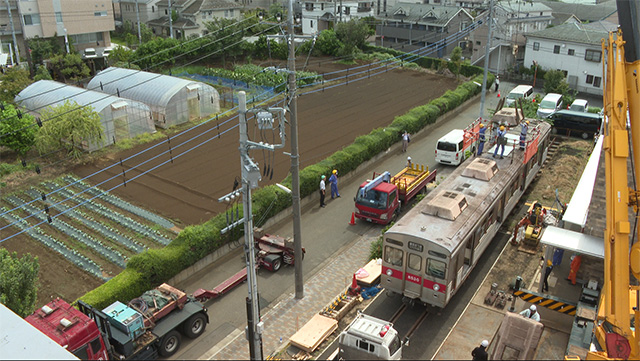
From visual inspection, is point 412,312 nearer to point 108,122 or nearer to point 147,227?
point 147,227

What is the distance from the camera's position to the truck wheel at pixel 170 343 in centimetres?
1563

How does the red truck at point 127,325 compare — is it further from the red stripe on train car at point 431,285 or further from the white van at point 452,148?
the white van at point 452,148

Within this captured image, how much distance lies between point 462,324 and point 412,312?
1727 millimetres

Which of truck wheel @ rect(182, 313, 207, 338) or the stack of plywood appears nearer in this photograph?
the stack of plywood

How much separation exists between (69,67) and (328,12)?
3280cm

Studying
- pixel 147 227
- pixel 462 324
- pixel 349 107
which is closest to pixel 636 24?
pixel 462 324

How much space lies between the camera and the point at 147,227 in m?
23.1

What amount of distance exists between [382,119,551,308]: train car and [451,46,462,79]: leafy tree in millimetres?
28534

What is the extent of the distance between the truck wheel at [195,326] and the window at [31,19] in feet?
158

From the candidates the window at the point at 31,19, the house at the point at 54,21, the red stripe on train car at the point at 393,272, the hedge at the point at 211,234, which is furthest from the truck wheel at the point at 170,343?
the window at the point at 31,19

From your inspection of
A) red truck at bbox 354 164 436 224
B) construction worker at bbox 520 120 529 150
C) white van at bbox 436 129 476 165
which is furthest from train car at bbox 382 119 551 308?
white van at bbox 436 129 476 165

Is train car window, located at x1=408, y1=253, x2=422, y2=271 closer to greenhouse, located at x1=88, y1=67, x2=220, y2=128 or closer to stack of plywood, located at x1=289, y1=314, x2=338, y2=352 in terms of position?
stack of plywood, located at x1=289, y1=314, x2=338, y2=352

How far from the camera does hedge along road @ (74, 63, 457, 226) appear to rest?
2558 centimetres

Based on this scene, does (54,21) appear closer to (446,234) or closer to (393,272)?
(393,272)
